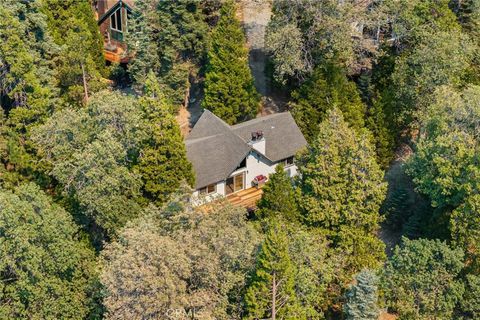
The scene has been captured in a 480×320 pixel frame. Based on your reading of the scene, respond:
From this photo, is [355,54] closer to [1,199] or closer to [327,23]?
[327,23]

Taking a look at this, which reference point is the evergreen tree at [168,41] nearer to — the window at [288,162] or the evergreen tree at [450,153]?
the window at [288,162]

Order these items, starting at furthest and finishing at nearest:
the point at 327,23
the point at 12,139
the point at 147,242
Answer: the point at 327,23
the point at 12,139
the point at 147,242

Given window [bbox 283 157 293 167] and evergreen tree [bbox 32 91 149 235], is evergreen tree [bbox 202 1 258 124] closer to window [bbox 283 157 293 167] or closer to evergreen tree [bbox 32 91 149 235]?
window [bbox 283 157 293 167]

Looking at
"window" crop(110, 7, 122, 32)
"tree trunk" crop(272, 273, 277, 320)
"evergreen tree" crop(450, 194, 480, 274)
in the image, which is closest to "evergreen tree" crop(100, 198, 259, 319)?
"tree trunk" crop(272, 273, 277, 320)

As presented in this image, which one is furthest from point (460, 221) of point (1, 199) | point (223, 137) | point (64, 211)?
point (1, 199)

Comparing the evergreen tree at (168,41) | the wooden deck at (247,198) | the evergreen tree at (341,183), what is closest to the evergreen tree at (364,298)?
the evergreen tree at (341,183)

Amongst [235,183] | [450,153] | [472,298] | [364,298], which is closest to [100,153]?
[235,183]

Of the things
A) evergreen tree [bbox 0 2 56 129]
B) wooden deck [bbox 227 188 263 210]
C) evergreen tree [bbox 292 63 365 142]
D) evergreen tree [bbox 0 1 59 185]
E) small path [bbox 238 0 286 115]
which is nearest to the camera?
evergreen tree [bbox 0 1 59 185]

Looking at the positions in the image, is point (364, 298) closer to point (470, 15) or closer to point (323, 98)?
point (323, 98)
